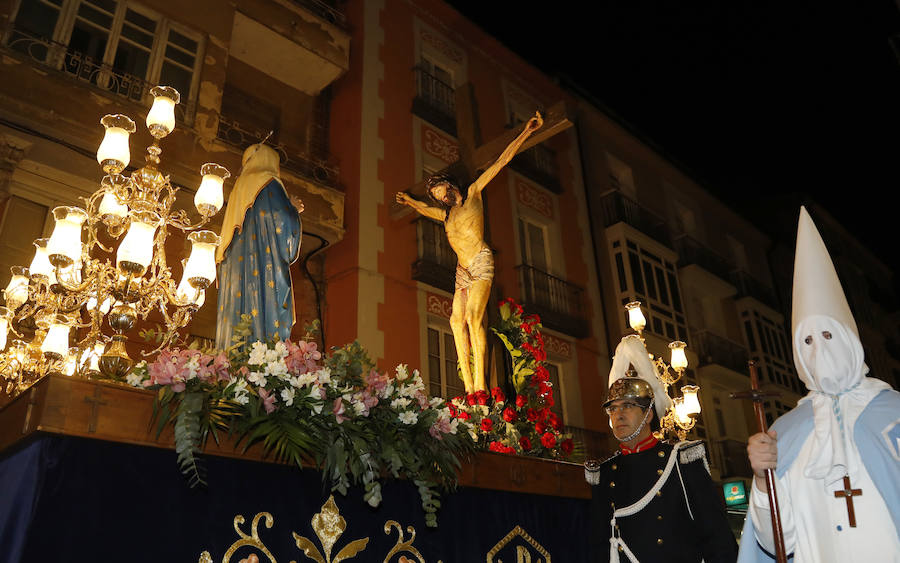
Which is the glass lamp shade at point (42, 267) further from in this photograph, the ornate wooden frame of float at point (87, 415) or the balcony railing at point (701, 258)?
the balcony railing at point (701, 258)

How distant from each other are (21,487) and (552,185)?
12.5 metres

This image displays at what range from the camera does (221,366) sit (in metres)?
2.79

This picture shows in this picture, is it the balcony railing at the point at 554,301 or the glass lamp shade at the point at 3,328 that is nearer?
the glass lamp shade at the point at 3,328

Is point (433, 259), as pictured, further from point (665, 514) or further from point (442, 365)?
point (665, 514)

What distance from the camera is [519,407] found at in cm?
469

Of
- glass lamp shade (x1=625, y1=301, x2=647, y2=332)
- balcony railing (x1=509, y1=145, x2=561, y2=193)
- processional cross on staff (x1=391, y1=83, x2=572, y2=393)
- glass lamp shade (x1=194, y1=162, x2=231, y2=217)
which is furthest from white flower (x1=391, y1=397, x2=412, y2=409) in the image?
balcony railing (x1=509, y1=145, x2=561, y2=193)

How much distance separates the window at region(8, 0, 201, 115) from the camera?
322 inches

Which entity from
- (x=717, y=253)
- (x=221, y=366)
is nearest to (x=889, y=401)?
(x=221, y=366)

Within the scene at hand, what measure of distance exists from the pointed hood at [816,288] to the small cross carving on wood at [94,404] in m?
2.60

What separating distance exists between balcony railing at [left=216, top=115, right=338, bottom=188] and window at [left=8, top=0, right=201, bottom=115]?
2.22 feet

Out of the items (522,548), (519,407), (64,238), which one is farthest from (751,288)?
(64,238)

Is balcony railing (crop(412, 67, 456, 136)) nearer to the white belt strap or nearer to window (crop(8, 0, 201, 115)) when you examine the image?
window (crop(8, 0, 201, 115))

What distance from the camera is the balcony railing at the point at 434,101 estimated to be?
1191 centimetres

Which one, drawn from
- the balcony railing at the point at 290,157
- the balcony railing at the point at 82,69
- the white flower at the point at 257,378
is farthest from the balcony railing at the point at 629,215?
the white flower at the point at 257,378
